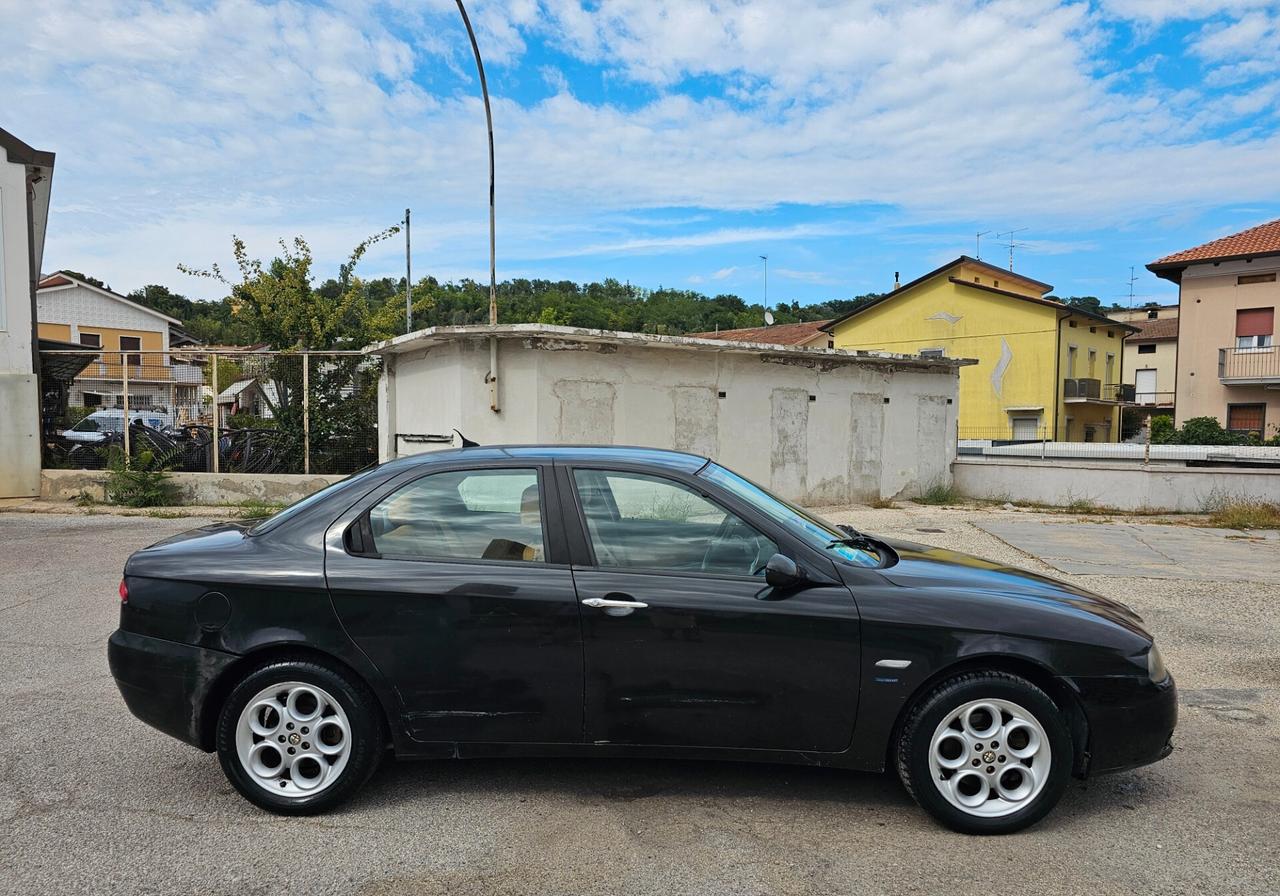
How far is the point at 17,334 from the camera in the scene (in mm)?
14906

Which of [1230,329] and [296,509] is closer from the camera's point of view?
[296,509]

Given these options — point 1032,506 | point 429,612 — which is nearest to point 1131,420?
point 1032,506

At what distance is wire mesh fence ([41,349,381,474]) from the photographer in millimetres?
14945

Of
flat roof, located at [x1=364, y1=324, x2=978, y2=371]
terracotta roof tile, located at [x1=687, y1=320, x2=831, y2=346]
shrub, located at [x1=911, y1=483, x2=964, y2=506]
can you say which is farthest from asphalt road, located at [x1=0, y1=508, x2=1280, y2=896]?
terracotta roof tile, located at [x1=687, y1=320, x2=831, y2=346]

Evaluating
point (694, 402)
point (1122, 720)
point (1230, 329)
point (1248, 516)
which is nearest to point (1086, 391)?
point (1230, 329)

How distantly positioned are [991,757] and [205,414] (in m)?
15.2

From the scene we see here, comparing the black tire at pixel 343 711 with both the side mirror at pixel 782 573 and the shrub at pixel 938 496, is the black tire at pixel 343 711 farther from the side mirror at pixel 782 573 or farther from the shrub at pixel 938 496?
the shrub at pixel 938 496

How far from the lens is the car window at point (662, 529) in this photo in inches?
140

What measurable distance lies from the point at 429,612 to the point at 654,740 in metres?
1.05

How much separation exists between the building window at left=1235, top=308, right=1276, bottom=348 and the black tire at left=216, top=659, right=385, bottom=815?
4019 cm

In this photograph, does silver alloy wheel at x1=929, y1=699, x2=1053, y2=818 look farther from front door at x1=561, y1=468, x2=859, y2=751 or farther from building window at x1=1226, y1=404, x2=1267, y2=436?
building window at x1=1226, y1=404, x2=1267, y2=436

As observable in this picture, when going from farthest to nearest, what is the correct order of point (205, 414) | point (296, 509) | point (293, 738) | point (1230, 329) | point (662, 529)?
point (1230, 329), point (205, 414), point (296, 509), point (662, 529), point (293, 738)

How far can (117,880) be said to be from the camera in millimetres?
2965

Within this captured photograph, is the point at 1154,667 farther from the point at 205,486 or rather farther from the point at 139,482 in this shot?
the point at 139,482
